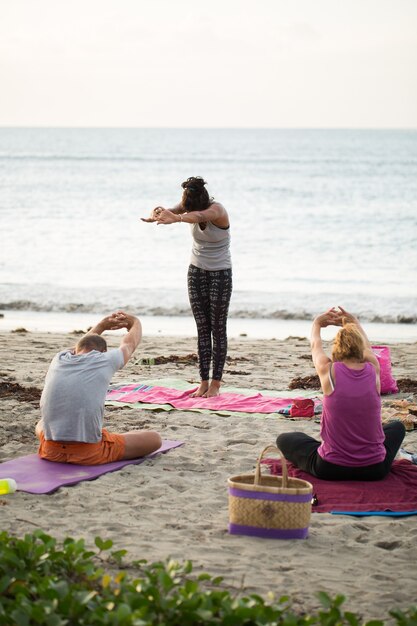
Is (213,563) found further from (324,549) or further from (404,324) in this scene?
(404,324)

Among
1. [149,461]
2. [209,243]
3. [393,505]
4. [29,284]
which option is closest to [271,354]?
[209,243]

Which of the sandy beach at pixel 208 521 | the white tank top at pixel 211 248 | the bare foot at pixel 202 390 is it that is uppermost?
the white tank top at pixel 211 248

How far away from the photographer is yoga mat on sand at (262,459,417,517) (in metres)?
5.06

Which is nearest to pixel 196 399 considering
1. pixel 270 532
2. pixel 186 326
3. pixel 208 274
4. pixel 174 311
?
pixel 208 274

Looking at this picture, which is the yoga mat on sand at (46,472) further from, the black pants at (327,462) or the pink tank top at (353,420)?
the pink tank top at (353,420)

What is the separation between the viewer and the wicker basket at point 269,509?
4.45 m

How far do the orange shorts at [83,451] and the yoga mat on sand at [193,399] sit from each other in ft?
5.73

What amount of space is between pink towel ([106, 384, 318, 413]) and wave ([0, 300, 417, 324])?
7.61 metres

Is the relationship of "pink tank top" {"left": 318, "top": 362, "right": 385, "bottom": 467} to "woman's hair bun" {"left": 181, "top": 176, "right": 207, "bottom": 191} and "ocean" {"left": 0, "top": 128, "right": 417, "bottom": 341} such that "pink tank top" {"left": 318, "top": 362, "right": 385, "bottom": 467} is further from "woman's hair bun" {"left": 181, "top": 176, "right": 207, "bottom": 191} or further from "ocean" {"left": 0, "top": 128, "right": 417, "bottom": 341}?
"ocean" {"left": 0, "top": 128, "right": 417, "bottom": 341}

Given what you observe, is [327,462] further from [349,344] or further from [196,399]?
Result: [196,399]

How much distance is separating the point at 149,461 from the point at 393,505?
1.65 meters

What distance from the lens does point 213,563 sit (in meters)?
4.09

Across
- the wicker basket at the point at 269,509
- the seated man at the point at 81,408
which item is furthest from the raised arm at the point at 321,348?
the seated man at the point at 81,408

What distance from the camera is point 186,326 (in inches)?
554
